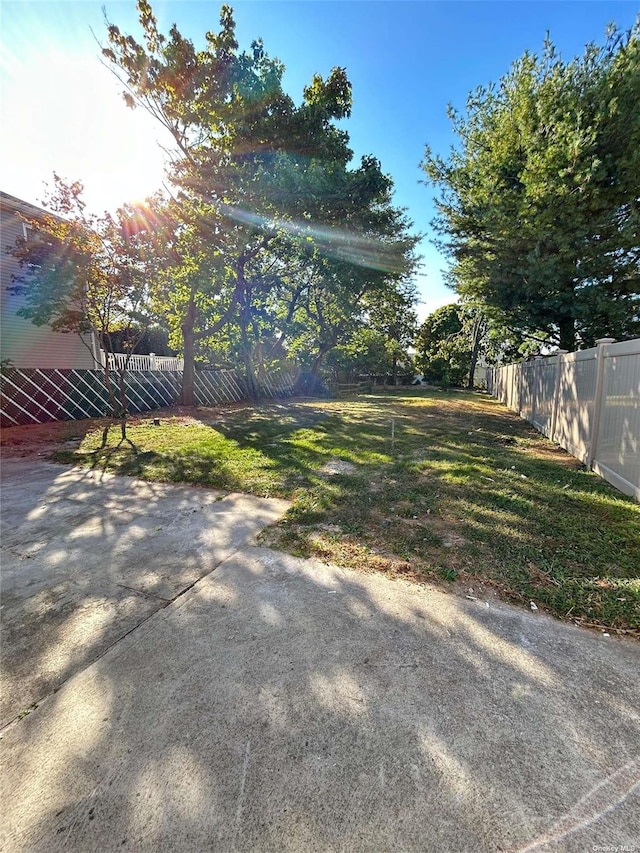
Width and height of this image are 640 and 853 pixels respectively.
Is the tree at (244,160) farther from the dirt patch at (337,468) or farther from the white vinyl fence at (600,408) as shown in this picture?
the dirt patch at (337,468)

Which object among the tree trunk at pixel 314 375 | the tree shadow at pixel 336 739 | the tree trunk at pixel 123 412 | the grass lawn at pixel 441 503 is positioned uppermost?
the tree trunk at pixel 314 375

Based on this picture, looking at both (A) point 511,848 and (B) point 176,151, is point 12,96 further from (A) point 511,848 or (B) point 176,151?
(A) point 511,848

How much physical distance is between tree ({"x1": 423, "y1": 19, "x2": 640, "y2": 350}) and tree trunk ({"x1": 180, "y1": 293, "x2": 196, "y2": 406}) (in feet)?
26.9

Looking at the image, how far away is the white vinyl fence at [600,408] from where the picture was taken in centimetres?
381

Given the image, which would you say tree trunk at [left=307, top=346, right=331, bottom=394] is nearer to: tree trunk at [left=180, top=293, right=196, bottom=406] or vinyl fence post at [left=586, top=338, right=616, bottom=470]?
tree trunk at [left=180, top=293, right=196, bottom=406]

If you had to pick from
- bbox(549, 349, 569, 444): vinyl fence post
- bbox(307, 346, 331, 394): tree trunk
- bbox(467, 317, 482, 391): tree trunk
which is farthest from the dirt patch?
bbox(467, 317, 482, 391): tree trunk

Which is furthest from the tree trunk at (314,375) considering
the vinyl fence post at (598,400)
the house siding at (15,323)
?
the vinyl fence post at (598,400)

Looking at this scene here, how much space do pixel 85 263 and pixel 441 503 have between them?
7845 mm

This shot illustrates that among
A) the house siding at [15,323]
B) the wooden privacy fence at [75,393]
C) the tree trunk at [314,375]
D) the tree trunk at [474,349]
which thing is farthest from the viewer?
the tree trunk at [474,349]

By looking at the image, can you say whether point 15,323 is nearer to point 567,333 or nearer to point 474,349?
point 567,333

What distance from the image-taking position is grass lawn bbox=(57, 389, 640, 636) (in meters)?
2.40

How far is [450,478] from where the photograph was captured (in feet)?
14.6

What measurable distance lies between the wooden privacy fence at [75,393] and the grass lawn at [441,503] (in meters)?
2.58

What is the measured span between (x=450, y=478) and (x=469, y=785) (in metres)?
3.49
